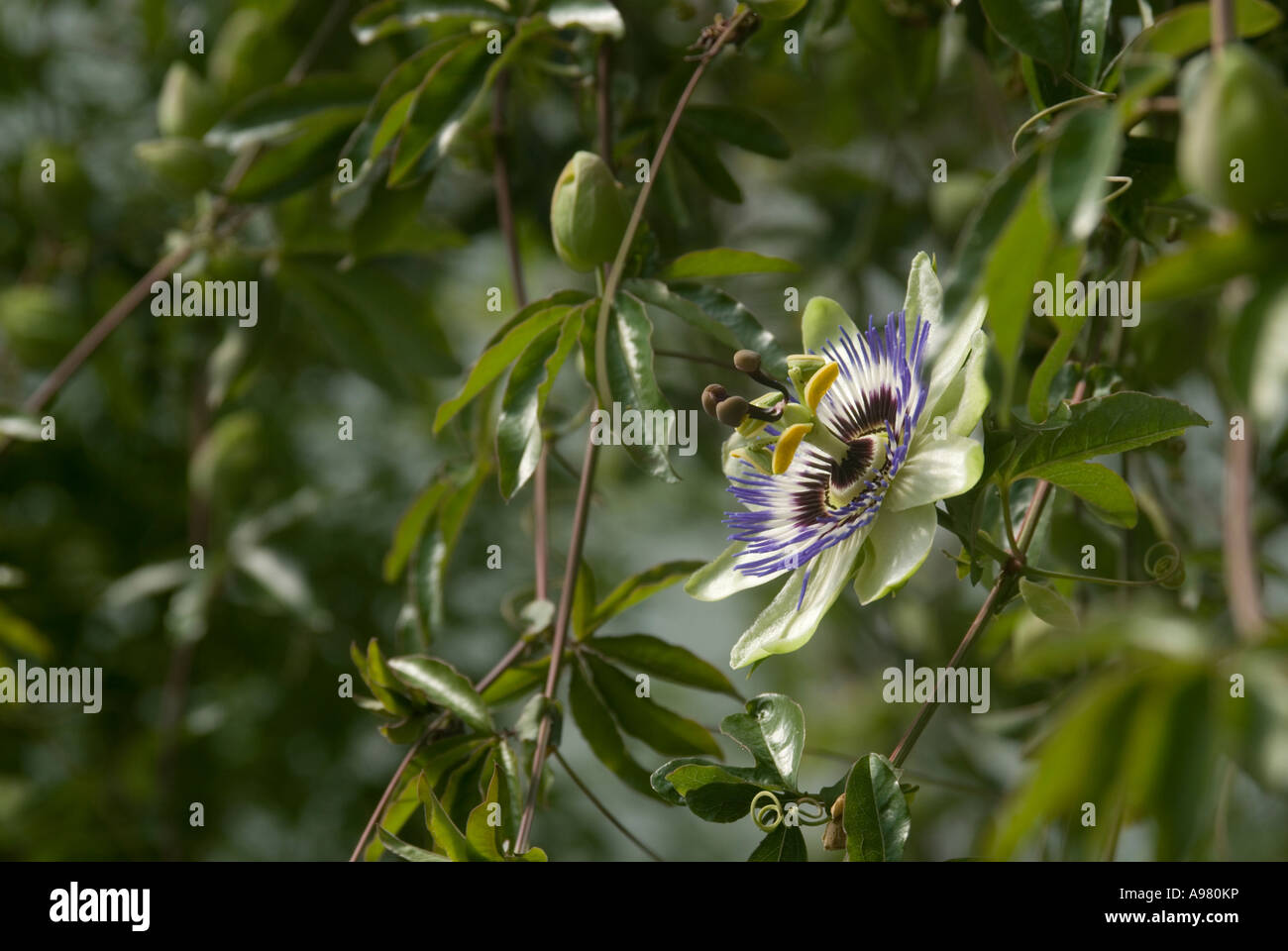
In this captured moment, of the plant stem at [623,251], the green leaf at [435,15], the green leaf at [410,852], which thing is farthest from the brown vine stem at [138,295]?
the green leaf at [410,852]

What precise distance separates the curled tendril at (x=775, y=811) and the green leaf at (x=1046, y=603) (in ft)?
0.70

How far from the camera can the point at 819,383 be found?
0.98 m

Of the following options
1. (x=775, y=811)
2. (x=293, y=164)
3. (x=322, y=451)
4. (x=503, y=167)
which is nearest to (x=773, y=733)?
(x=775, y=811)

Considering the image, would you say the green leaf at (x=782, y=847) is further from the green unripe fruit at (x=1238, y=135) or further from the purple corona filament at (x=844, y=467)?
the green unripe fruit at (x=1238, y=135)

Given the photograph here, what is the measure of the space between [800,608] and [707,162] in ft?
1.85

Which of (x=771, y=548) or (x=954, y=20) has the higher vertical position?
(x=954, y=20)

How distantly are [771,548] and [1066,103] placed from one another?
39 cm

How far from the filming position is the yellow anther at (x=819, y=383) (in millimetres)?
980

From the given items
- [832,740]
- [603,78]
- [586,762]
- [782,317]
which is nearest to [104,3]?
[782,317]

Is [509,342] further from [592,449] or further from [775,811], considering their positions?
[775,811]

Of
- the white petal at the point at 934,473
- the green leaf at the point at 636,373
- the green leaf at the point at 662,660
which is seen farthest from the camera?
the green leaf at the point at 662,660

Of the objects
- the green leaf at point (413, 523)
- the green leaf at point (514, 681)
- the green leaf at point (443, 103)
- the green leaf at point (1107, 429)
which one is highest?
the green leaf at point (443, 103)

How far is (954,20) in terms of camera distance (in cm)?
147
